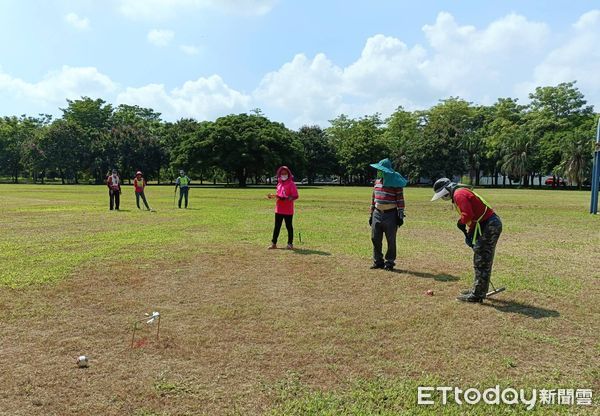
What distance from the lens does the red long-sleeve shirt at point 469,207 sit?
6471mm

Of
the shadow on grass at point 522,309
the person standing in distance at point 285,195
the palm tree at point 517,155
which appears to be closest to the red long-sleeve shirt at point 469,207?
the shadow on grass at point 522,309

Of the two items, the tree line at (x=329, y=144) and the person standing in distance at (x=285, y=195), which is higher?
the tree line at (x=329, y=144)

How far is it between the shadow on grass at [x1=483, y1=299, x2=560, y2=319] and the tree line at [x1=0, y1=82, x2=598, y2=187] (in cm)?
5177

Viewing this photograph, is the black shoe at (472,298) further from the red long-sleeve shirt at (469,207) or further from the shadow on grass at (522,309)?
the red long-sleeve shirt at (469,207)

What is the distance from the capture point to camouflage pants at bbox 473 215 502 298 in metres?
6.55

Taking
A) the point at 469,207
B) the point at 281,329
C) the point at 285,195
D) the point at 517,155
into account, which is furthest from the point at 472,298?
the point at 517,155

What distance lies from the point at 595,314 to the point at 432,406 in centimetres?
370

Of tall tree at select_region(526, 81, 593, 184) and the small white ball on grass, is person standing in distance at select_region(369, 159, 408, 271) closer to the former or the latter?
the small white ball on grass

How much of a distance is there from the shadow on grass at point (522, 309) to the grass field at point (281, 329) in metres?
0.03

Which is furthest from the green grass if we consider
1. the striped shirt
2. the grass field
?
the striped shirt

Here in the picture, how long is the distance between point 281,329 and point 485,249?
3.08 meters

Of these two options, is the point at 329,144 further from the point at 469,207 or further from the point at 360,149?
the point at 469,207

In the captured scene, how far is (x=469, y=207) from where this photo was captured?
6473 mm

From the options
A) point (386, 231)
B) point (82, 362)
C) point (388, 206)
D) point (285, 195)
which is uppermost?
point (285, 195)
